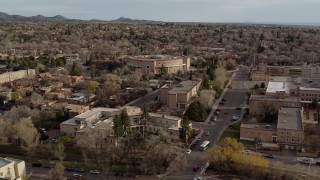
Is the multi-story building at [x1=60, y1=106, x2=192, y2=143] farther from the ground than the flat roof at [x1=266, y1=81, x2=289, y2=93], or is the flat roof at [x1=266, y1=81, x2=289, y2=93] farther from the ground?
the flat roof at [x1=266, y1=81, x2=289, y2=93]

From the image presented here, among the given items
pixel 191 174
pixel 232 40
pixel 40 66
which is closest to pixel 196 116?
pixel 191 174

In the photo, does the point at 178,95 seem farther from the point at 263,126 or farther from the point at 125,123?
the point at 125,123

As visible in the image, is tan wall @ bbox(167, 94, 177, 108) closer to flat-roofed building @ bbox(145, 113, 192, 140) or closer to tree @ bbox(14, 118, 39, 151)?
flat-roofed building @ bbox(145, 113, 192, 140)

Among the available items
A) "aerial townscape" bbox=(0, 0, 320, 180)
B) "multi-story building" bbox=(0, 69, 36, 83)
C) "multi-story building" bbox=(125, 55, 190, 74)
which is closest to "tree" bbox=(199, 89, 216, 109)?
"aerial townscape" bbox=(0, 0, 320, 180)

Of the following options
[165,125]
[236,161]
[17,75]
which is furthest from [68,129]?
[17,75]

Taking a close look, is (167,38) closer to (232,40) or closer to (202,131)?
(232,40)
